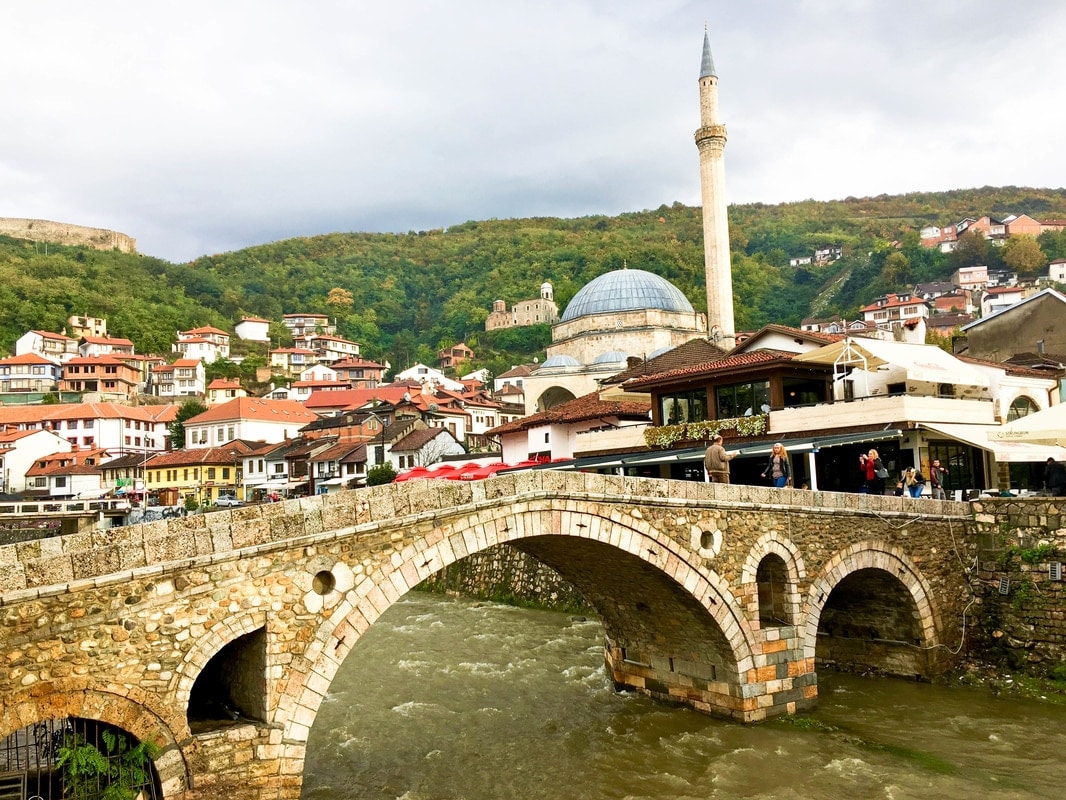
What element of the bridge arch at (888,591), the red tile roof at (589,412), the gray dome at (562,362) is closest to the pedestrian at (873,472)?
the bridge arch at (888,591)

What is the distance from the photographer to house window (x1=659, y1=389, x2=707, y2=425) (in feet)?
71.2

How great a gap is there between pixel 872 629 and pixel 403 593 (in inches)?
424

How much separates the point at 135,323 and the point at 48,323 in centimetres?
775

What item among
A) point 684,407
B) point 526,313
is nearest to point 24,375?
point 526,313

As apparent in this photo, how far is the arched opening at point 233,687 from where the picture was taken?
838cm

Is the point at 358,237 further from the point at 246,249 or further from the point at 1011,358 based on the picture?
the point at 1011,358

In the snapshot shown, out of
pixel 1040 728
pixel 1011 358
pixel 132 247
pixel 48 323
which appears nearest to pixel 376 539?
pixel 1040 728

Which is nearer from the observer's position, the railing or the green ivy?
the green ivy

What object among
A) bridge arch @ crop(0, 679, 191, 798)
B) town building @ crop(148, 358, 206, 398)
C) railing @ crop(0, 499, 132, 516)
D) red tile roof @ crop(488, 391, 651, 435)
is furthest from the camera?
town building @ crop(148, 358, 206, 398)

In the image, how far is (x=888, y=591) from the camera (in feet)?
49.7

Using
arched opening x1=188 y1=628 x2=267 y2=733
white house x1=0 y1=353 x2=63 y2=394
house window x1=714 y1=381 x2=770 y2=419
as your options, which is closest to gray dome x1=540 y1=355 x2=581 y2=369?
house window x1=714 y1=381 x2=770 y2=419

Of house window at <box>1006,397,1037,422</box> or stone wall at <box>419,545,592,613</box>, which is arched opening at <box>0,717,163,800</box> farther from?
house window at <box>1006,397,1037,422</box>

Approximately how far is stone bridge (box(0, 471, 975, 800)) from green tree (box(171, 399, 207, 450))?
5335cm

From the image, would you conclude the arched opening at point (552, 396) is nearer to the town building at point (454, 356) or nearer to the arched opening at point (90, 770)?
the arched opening at point (90, 770)
